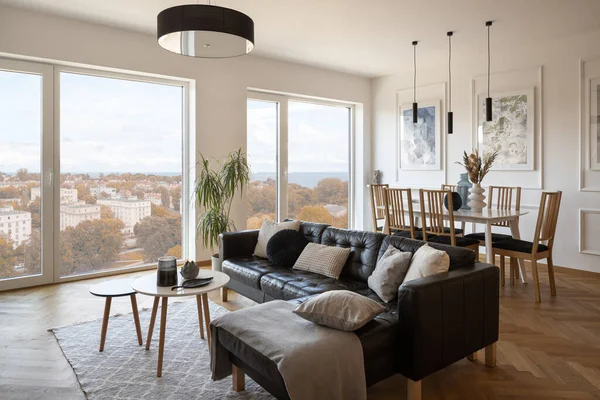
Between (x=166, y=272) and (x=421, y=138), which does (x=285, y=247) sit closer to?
Answer: (x=166, y=272)

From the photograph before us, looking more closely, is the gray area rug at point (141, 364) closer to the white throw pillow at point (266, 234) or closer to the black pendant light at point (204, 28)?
the white throw pillow at point (266, 234)

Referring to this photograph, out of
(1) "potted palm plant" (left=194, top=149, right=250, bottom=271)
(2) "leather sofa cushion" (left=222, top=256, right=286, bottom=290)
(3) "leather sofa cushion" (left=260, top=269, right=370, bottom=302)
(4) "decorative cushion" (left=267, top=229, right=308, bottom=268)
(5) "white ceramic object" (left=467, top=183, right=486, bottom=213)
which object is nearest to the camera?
(3) "leather sofa cushion" (left=260, top=269, right=370, bottom=302)

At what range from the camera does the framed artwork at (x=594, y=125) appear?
471cm

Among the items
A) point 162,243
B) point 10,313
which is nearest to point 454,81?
point 162,243

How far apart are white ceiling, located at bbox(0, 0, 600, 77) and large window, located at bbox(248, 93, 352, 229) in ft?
3.14

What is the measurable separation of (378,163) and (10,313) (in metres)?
5.34

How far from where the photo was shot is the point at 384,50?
17.9 ft

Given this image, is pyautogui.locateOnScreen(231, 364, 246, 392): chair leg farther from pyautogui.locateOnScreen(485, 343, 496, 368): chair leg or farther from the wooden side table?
pyautogui.locateOnScreen(485, 343, 496, 368): chair leg

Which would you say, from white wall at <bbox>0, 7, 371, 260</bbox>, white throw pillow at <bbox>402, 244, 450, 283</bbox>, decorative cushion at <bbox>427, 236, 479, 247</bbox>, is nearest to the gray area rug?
white throw pillow at <bbox>402, 244, 450, 283</bbox>

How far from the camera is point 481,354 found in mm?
2750

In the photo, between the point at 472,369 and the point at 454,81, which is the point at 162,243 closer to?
the point at 472,369

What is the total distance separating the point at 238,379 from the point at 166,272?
2.74 ft

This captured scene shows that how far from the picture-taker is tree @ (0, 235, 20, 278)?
4.18 metres

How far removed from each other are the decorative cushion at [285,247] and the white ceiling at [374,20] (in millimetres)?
2114
